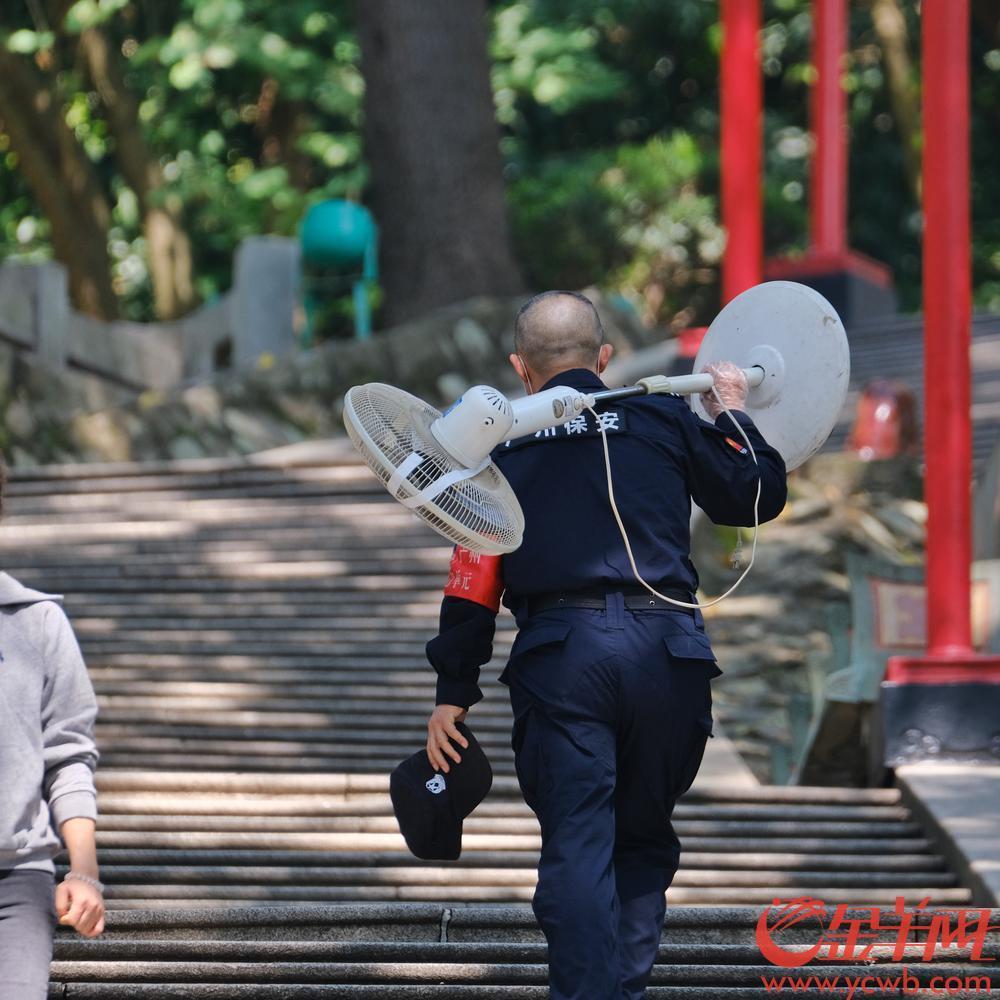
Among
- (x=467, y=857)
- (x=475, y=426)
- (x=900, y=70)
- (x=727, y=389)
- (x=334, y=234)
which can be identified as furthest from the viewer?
(x=900, y=70)

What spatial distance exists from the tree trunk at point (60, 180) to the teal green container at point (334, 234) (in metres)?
2.51

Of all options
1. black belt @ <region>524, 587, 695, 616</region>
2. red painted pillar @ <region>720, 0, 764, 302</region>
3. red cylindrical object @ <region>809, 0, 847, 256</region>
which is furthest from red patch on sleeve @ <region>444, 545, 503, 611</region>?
red cylindrical object @ <region>809, 0, 847, 256</region>

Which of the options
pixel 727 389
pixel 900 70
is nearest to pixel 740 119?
pixel 727 389

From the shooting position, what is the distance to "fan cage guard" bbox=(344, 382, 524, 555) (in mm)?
3248

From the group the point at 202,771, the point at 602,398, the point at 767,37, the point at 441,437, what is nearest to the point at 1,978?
the point at 441,437

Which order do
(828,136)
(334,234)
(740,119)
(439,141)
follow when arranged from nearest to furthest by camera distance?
(740,119)
(439,141)
(334,234)
(828,136)

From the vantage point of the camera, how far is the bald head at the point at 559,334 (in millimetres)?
3631

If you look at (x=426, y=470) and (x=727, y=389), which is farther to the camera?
(x=727, y=389)

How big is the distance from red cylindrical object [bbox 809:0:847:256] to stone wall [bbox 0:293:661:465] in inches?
128

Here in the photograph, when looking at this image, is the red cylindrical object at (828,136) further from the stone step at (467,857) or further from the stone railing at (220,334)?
the stone step at (467,857)

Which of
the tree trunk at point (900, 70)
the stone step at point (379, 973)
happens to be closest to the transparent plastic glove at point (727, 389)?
the stone step at point (379, 973)

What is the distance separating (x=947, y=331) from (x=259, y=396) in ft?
22.7

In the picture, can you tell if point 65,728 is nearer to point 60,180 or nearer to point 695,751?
point 695,751

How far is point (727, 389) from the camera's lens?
3766 millimetres
